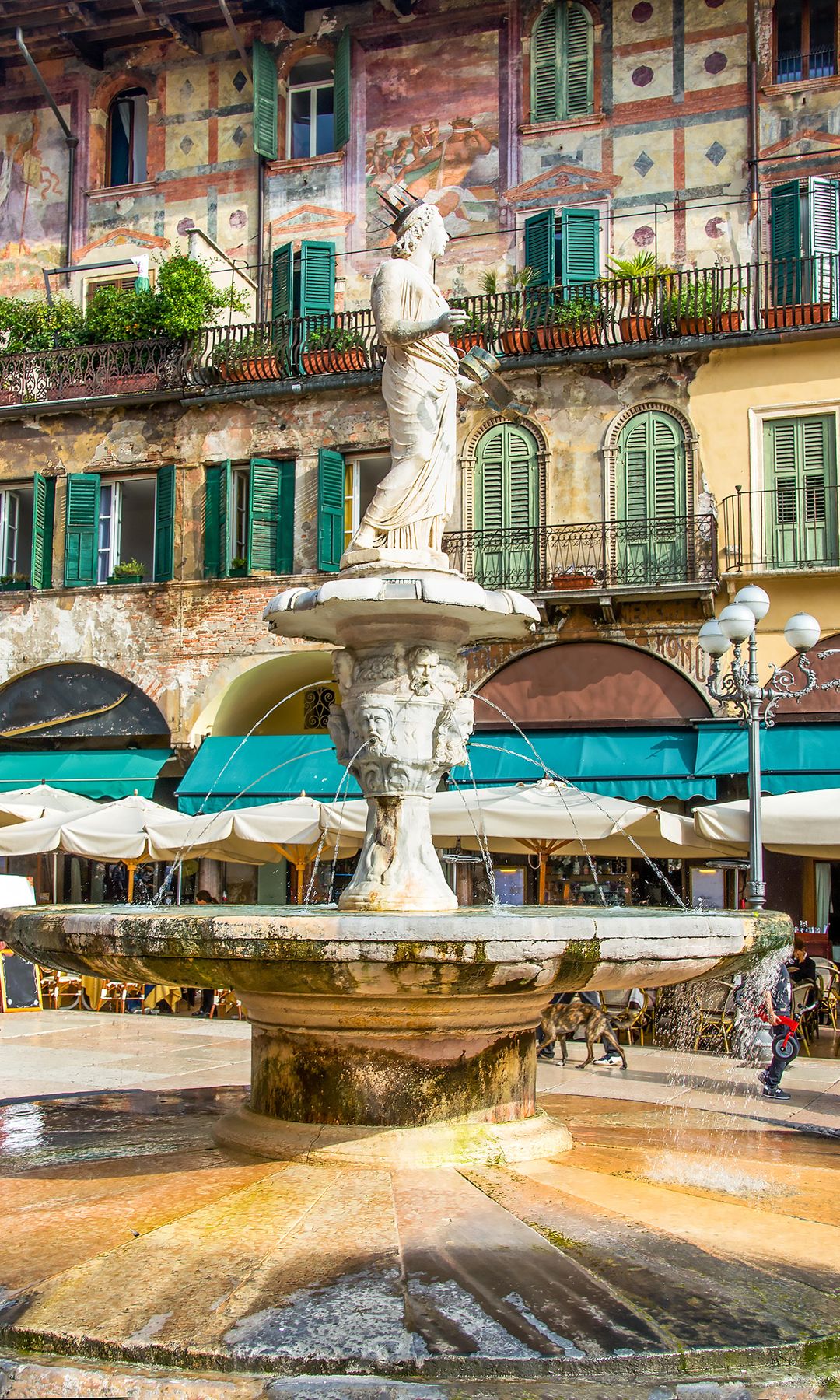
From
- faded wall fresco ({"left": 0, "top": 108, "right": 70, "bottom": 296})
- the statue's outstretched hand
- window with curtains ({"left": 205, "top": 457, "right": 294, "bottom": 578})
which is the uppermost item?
faded wall fresco ({"left": 0, "top": 108, "right": 70, "bottom": 296})

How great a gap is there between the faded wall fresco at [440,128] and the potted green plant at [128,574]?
6769 mm

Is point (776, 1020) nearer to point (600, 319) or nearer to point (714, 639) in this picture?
point (714, 639)

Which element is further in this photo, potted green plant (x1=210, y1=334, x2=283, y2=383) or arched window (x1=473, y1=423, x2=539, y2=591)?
potted green plant (x1=210, y1=334, x2=283, y2=383)

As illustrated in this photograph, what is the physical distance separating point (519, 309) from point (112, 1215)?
1856 centimetres

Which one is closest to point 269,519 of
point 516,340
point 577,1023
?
point 516,340

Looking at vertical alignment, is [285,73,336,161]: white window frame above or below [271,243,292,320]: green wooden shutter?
above

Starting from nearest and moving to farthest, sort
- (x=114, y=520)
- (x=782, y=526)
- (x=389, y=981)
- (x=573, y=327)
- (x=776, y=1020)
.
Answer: (x=389, y=981) → (x=776, y=1020) → (x=782, y=526) → (x=573, y=327) → (x=114, y=520)

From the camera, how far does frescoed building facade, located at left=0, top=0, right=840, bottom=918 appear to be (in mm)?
19781

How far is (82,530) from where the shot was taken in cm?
2300

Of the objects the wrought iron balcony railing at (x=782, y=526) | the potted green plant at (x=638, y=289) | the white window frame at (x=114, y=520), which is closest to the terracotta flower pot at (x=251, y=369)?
the white window frame at (x=114, y=520)

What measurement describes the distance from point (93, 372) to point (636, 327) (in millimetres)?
9249

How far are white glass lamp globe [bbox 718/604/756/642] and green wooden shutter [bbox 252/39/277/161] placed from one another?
1496 centimetres

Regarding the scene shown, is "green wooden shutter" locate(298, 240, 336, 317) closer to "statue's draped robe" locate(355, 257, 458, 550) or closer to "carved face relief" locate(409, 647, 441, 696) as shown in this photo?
"statue's draped robe" locate(355, 257, 458, 550)

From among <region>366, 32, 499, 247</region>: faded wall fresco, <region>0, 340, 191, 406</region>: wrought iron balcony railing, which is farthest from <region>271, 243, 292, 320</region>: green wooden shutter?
<region>0, 340, 191, 406</region>: wrought iron balcony railing
